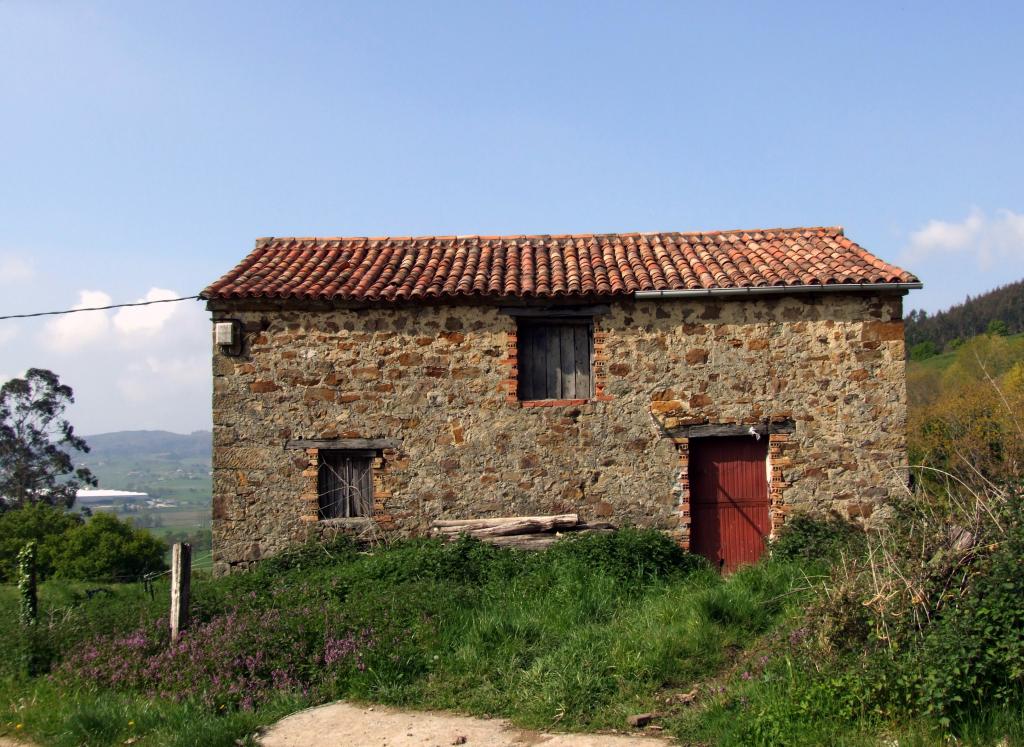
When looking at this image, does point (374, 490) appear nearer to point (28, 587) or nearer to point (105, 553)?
point (28, 587)

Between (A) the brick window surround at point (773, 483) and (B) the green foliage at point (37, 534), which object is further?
(B) the green foliage at point (37, 534)

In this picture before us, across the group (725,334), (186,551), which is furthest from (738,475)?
(186,551)

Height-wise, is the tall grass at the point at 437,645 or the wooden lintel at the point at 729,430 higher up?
the wooden lintel at the point at 729,430

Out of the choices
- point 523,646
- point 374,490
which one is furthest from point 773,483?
point 374,490

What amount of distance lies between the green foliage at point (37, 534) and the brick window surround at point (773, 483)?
13.6 m

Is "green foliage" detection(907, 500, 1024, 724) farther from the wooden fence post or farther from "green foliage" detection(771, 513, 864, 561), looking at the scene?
the wooden fence post

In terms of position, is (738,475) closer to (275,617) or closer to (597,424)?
(597,424)

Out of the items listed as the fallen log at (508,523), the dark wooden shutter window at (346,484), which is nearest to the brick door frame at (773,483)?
the fallen log at (508,523)

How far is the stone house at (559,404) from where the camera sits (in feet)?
34.0

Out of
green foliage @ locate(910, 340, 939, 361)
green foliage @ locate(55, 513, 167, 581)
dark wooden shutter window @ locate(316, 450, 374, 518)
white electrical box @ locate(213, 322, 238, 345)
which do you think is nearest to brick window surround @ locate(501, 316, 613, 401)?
dark wooden shutter window @ locate(316, 450, 374, 518)

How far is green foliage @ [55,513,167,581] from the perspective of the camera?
56.9 ft

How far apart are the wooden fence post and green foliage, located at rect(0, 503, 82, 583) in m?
11.5

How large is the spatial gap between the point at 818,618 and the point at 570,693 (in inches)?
73.0

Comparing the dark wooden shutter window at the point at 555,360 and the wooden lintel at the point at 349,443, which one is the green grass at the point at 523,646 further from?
the dark wooden shutter window at the point at 555,360
